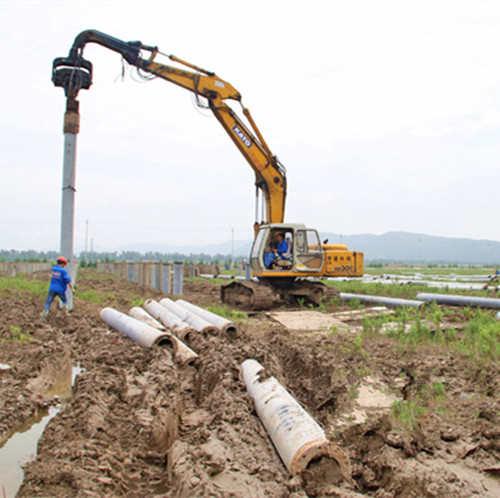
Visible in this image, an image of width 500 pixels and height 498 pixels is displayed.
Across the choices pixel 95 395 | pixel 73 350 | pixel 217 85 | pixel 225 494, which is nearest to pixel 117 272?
pixel 217 85

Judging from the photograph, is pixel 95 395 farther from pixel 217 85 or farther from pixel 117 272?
pixel 117 272

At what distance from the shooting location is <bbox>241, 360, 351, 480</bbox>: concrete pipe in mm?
3668

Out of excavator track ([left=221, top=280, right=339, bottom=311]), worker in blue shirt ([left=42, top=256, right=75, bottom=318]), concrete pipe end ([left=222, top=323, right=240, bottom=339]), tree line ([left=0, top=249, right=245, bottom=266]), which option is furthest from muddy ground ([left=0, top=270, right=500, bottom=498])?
tree line ([left=0, top=249, right=245, bottom=266])

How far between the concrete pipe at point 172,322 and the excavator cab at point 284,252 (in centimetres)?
367

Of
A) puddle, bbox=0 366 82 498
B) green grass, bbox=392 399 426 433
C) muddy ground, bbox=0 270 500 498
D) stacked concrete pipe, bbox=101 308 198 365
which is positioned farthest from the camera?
stacked concrete pipe, bbox=101 308 198 365

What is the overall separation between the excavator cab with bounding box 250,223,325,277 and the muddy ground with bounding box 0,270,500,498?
5.50 m

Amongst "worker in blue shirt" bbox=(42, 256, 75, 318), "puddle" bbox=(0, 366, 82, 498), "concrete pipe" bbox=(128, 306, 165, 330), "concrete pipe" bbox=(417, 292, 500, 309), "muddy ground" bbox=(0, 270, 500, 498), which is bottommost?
"puddle" bbox=(0, 366, 82, 498)

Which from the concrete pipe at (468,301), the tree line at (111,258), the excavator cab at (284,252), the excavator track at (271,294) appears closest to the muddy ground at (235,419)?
the excavator track at (271,294)

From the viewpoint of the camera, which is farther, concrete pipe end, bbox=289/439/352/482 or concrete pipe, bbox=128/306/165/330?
concrete pipe, bbox=128/306/165/330

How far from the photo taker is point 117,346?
8.09 m

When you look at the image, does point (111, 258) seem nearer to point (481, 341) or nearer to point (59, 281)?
point (59, 281)

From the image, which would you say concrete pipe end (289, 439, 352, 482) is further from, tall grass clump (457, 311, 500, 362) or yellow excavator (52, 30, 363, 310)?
yellow excavator (52, 30, 363, 310)

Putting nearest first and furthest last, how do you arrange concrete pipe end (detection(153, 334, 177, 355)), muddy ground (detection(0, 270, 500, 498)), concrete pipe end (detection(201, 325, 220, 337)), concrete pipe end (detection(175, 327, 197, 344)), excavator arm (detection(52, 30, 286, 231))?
1. muddy ground (detection(0, 270, 500, 498))
2. concrete pipe end (detection(153, 334, 177, 355))
3. concrete pipe end (detection(175, 327, 197, 344))
4. concrete pipe end (detection(201, 325, 220, 337))
5. excavator arm (detection(52, 30, 286, 231))

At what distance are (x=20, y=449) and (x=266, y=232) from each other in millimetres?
9948
